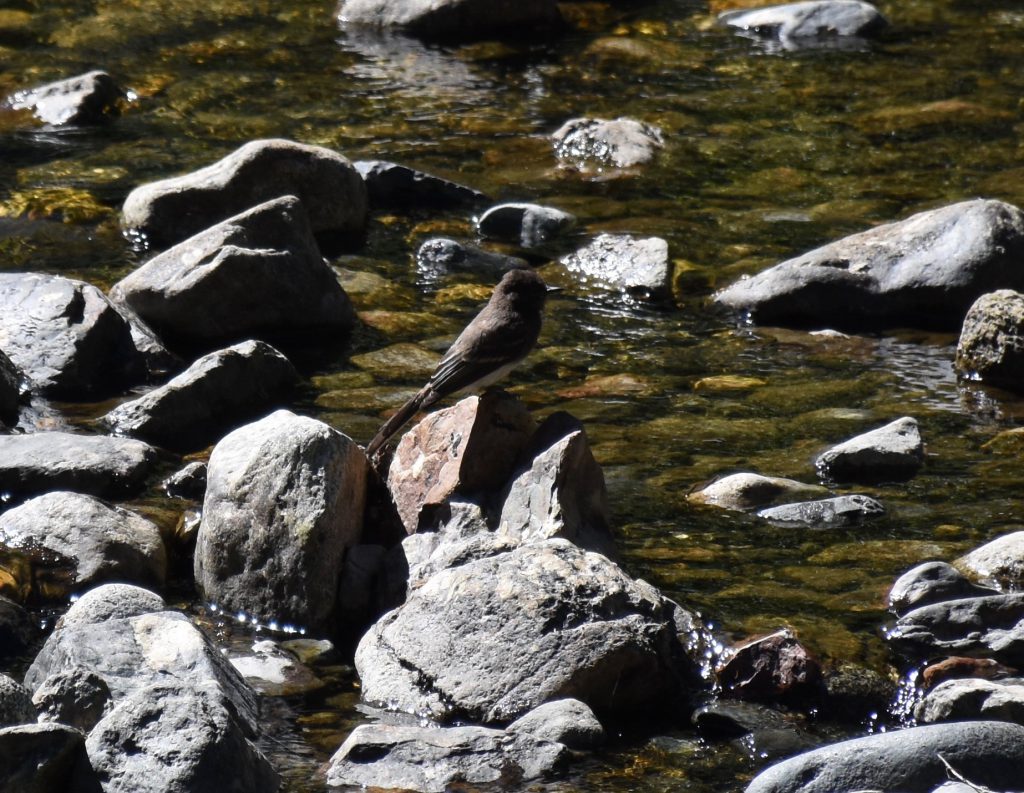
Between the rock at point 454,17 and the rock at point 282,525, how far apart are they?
927cm

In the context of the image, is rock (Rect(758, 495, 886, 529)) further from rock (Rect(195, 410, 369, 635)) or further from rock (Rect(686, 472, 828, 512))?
rock (Rect(195, 410, 369, 635))

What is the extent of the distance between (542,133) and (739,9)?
388 centimetres

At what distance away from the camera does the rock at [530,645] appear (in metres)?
5.09

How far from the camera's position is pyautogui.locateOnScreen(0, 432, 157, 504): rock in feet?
21.9

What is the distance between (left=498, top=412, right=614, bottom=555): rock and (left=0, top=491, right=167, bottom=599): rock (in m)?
1.39

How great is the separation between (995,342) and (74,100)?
25.1 ft

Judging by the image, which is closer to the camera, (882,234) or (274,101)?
(882,234)

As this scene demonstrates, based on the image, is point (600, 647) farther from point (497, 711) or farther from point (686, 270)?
point (686, 270)

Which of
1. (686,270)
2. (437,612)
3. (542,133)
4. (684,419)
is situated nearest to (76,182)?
(542,133)

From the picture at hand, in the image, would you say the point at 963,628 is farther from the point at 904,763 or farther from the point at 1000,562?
the point at 904,763

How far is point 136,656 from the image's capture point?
5.12 meters

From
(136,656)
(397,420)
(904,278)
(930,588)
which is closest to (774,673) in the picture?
(930,588)

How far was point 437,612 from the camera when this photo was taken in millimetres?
5336

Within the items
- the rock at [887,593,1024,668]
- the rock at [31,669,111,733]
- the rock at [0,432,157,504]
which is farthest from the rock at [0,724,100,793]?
the rock at [887,593,1024,668]
